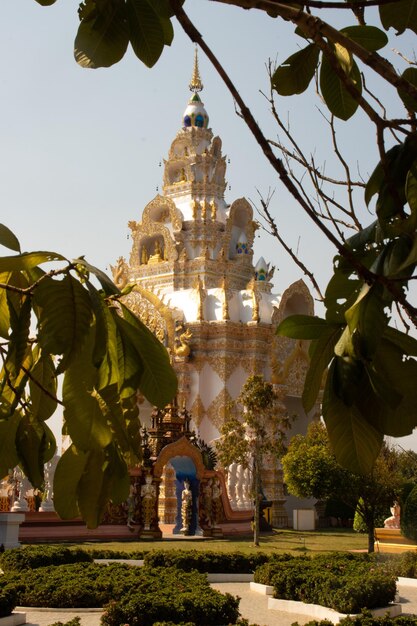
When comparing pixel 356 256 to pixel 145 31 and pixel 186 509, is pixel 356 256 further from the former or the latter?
pixel 186 509

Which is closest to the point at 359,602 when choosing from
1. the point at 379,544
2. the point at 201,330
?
the point at 379,544

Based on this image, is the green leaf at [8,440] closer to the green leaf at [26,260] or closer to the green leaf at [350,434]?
the green leaf at [26,260]

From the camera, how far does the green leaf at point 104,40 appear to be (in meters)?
1.50

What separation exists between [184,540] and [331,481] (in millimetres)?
3209

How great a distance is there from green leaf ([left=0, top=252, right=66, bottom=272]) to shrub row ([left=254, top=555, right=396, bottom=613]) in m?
8.50

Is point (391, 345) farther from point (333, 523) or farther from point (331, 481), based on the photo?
point (333, 523)

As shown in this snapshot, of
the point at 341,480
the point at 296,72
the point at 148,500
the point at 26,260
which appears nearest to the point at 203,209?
the point at 148,500

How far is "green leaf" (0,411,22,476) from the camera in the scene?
5.43 ft

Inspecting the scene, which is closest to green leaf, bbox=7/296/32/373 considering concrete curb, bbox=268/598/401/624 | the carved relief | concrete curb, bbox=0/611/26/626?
concrete curb, bbox=0/611/26/626

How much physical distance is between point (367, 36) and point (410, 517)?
15411 millimetres

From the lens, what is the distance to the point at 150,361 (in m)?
1.43

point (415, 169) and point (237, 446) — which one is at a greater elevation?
point (237, 446)

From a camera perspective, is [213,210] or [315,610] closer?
[315,610]

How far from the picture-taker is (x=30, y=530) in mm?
16531
